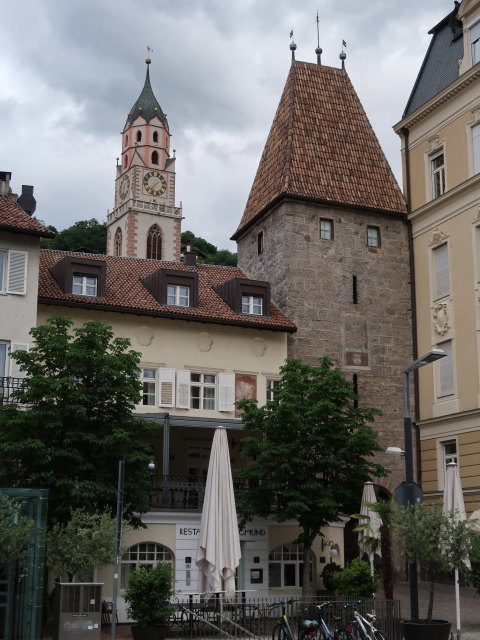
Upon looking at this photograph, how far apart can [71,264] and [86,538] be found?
44.6 feet

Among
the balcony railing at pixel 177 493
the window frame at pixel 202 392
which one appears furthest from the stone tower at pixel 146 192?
the balcony railing at pixel 177 493

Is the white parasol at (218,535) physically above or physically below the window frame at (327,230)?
below

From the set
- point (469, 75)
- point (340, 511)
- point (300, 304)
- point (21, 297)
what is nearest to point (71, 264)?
point (21, 297)

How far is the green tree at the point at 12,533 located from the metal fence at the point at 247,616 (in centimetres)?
438

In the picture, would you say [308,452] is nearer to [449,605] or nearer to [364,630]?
[449,605]

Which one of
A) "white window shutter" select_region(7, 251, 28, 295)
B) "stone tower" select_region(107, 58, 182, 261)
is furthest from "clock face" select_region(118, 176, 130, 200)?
"white window shutter" select_region(7, 251, 28, 295)

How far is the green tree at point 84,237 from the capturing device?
87.4 m

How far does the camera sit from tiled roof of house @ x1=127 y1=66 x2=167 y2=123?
10475 centimetres

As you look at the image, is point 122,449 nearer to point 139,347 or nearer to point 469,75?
point 139,347

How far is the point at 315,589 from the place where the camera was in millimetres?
31031

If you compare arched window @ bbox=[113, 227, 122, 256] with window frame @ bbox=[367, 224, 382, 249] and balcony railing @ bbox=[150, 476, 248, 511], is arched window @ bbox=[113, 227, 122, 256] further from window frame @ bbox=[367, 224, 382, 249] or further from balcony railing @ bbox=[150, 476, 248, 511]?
balcony railing @ bbox=[150, 476, 248, 511]

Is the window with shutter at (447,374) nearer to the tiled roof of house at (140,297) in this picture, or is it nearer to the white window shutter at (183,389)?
the tiled roof of house at (140,297)

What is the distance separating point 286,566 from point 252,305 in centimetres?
1036

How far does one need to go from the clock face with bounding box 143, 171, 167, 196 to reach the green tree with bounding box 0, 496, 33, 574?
8377 cm
